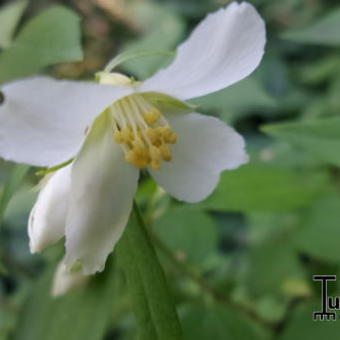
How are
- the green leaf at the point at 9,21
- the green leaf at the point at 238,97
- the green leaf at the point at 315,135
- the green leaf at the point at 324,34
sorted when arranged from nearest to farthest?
1. the green leaf at the point at 315,135
2. the green leaf at the point at 324,34
3. the green leaf at the point at 9,21
4. the green leaf at the point at 238,97

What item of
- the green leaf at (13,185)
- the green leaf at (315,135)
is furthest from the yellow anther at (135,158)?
the green leaf at (315,135)

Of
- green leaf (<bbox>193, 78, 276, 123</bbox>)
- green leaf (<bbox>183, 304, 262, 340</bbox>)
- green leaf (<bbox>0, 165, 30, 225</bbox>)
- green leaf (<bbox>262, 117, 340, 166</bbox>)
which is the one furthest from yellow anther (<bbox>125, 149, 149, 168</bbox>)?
green leaf (<bbox>193, 78, 276, 123</bbox>)

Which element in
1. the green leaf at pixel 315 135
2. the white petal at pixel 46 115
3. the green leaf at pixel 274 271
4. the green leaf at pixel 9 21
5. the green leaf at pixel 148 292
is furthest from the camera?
the green leaf at pixel 274 271

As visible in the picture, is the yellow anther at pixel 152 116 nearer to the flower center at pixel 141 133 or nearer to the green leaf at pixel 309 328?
the flower center at pixel 141 133

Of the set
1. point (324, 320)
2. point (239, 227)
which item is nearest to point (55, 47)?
point (324, 320)

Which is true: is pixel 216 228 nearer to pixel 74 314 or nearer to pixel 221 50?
pixel 74 314

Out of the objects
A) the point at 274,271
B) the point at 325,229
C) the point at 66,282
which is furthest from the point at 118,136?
the point at 274,271

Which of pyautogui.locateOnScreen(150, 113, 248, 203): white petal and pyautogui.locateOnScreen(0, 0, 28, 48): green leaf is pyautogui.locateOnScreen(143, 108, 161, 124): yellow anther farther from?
pyautogui.locateOnScreen(0, 0, 28, 48): green leaf
